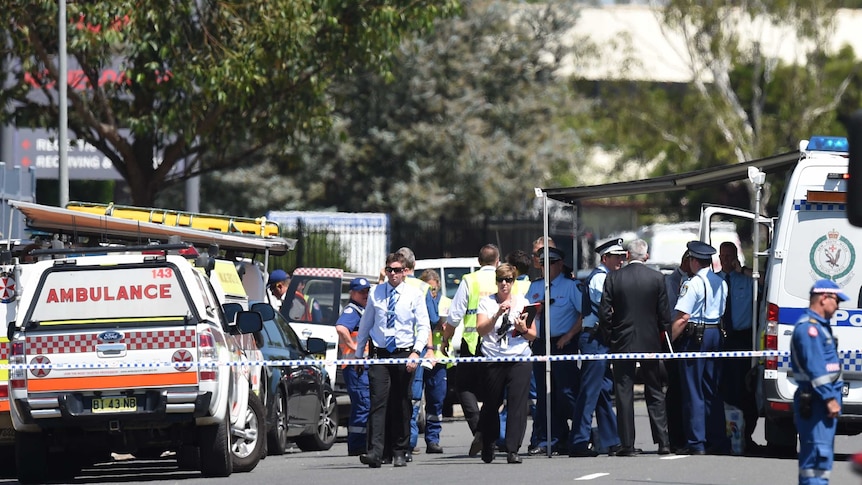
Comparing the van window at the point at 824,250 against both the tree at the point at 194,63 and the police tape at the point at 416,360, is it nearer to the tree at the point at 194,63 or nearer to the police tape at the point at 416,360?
the police tape at the point at 416,360

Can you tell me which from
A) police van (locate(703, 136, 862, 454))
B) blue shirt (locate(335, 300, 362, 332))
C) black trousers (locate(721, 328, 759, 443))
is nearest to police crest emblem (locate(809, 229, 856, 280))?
police van (locate(703, 136, 862, 454))

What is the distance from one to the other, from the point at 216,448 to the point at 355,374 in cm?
253

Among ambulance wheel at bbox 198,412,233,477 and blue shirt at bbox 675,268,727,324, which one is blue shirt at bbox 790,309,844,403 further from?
ambulance wheel at bbox 198,412,233,477

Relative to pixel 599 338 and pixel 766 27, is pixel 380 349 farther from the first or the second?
pixel 766 27

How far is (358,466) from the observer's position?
46.5 ft

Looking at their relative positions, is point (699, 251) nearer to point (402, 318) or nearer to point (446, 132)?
point (402, 318)

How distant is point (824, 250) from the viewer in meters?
13.6

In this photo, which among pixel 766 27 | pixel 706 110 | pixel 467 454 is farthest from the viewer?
pixel 766 27

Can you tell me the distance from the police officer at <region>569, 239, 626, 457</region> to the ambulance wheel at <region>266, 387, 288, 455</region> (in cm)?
282

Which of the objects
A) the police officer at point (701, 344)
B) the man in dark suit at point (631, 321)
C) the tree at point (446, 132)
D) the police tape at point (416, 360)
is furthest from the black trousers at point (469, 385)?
the tree at point (446, 132)

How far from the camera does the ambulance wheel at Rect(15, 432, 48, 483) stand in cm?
1287

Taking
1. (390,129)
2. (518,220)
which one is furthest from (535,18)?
(518,220)

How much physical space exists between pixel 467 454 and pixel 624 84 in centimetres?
3590

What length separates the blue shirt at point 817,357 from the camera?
1023cm
